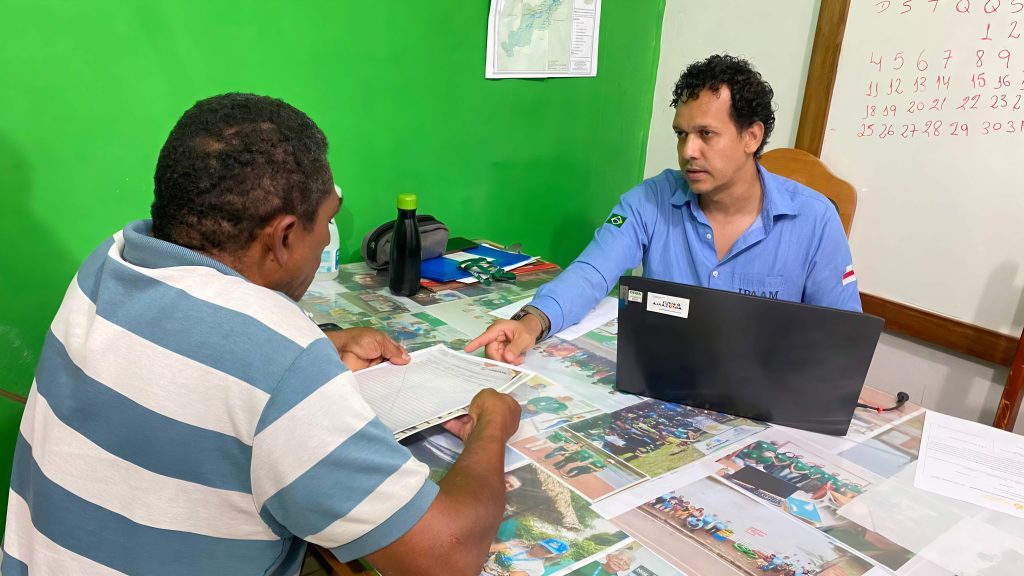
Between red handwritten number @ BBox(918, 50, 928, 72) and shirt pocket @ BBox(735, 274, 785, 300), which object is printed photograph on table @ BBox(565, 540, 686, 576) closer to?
shirt pocket @ BBox(735, 274, 785, 300)

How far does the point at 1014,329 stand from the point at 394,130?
1.86 meters

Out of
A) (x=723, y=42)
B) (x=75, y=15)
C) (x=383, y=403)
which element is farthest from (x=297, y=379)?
(x=723, y=42)

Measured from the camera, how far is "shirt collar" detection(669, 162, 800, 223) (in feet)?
5.17

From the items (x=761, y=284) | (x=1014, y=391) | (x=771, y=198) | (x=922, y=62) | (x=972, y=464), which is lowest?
(x=1014, y=391)

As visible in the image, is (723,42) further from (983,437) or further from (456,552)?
(456,552)

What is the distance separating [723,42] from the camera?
2.47m

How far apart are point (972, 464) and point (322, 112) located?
5.46ft

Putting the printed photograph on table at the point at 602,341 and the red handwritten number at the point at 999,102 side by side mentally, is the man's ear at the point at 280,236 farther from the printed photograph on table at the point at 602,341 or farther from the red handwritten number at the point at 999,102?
the red handwritten number at the point at 999,102

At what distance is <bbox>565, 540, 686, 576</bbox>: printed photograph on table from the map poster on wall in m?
1.68

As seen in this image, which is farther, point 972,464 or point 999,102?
point 999,102

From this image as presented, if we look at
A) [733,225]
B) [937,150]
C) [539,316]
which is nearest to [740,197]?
[733,225]

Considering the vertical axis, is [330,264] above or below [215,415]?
below

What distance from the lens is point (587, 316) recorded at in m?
1.60

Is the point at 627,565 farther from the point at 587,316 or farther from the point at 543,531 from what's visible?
the point at 587,316
